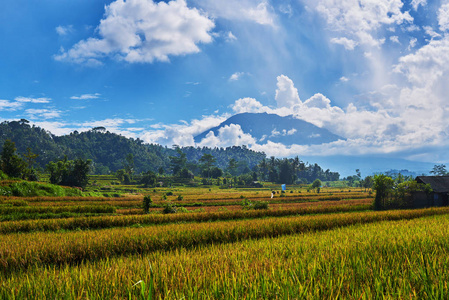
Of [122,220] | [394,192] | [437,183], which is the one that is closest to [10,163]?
[122,220]

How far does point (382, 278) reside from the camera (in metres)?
3.48

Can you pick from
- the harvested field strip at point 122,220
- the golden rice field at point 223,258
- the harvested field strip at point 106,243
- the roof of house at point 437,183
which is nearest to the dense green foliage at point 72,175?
the golden rice field at point 223,258

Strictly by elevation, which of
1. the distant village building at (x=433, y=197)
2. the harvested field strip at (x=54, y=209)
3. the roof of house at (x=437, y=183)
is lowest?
the harvested field strip at (x=54, y=209)

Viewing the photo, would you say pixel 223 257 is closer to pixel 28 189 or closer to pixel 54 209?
pixel 54 209

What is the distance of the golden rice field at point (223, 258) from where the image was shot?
3102 mm

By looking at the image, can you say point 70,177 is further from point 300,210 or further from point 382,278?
point 382,278

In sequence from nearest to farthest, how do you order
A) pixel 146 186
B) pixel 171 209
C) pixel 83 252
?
pixel 83 252, pixel 171 209, pixel 146 186

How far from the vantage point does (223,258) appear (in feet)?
17.6

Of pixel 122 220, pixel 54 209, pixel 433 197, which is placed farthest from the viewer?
pixel 433 197

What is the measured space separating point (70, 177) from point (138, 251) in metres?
70.5

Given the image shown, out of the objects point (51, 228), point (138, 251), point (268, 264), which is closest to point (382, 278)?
point (268, 264)

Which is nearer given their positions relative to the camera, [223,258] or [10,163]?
[223,258]

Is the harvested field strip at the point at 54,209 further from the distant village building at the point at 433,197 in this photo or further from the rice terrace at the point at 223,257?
the distant village building at the point at 433,197

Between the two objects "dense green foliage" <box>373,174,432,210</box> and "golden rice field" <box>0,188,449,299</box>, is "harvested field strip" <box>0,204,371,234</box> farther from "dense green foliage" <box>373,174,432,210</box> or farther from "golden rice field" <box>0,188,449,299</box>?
"dense green foliage" <box>373,174,432,210</box>
